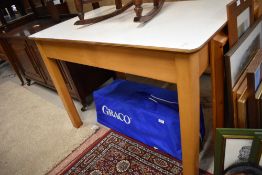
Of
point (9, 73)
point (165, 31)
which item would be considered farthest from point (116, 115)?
point (9, 73)

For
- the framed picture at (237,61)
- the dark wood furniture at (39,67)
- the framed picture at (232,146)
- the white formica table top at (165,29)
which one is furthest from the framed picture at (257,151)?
the dark wood furniture at (39,67)

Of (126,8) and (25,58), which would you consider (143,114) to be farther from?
(25,58)

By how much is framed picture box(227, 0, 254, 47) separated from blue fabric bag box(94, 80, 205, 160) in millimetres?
448

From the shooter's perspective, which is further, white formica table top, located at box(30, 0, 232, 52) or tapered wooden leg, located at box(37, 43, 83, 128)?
tapered wooden leg, located at box(37, 43, 83, 128)

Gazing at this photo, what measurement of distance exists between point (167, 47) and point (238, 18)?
0.39m

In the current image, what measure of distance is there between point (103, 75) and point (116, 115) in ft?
2.02

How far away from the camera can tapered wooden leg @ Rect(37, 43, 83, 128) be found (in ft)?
4.37

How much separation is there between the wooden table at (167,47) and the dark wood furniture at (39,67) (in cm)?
50

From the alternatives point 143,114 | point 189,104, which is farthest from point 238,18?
point 143,114

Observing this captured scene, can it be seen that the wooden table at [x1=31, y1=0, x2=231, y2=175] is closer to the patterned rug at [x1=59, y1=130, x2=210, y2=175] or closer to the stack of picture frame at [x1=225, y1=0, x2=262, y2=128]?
the stack of picture frame at [x1=225, y1=0, x2=262, y2=128]

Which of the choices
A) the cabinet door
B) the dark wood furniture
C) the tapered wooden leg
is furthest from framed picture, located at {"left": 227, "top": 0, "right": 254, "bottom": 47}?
the cabinet door

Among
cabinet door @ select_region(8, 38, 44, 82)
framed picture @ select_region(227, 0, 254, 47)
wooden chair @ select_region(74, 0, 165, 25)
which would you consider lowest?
cabinet door @ select_region(8, 38, 44, 82)

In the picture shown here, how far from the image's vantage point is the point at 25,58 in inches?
82.7

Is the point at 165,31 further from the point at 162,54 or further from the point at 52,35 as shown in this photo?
the point at 52,35
